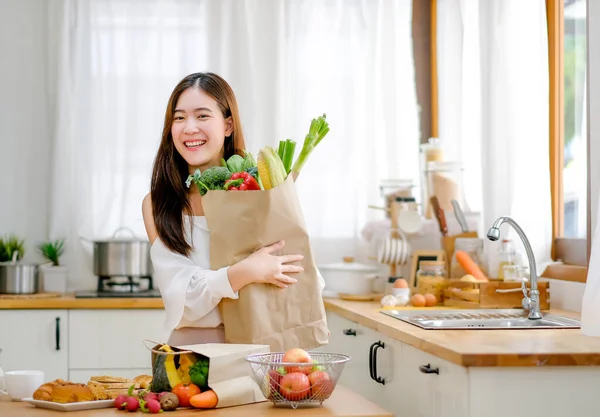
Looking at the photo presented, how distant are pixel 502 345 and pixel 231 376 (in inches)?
25.9

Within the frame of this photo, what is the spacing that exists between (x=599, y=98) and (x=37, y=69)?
2.63 m

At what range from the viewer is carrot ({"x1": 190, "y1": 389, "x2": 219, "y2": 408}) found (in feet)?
5.95

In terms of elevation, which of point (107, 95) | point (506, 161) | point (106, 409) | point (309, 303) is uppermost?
point (107, 95)

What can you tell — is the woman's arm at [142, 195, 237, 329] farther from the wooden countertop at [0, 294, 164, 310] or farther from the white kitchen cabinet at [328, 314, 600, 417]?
the wooden countertop at [0, 294, 164, 310]

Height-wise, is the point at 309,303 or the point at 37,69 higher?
the point at 37,69

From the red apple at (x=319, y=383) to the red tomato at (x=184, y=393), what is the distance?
9.3 inches

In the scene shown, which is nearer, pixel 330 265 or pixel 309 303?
pixel 309 303

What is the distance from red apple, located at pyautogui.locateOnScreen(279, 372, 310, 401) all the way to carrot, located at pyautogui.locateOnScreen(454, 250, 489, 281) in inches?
62.2

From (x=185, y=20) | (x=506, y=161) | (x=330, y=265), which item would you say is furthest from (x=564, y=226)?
(x=185, y=20)

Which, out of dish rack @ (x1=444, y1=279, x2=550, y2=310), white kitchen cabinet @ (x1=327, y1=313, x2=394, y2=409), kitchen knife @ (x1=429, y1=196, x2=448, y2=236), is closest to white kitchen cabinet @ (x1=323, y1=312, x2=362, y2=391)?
white kitchen cabinet @ (x1=327, y1=313, x2=394, y2=409)

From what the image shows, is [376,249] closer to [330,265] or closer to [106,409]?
[330,265]

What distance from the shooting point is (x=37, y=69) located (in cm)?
430

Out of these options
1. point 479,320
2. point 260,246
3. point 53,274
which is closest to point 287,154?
point 260,246

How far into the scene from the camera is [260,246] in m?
2.16
